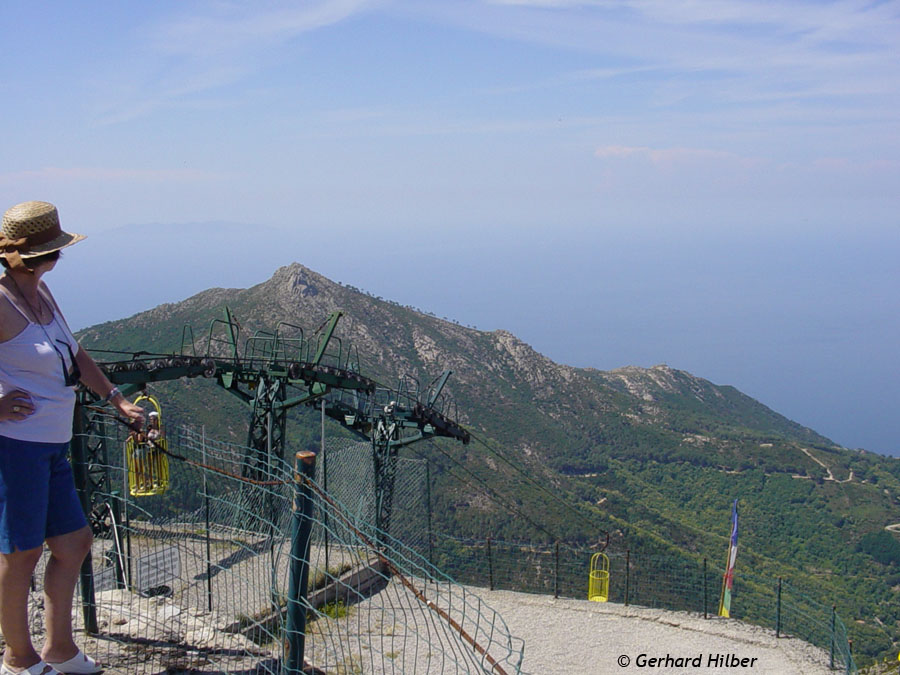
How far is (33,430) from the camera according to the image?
4.33 m

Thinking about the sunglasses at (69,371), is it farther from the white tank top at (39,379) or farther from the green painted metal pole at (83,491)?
the green painted metal pole at (83,491)

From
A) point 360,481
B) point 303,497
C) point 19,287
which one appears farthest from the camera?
point 360,481

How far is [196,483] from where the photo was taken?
1219cm

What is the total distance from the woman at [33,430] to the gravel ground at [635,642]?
791 cm

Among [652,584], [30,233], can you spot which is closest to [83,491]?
[30,233]

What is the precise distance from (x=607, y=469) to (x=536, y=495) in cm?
2725

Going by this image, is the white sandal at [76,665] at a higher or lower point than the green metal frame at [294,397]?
higher

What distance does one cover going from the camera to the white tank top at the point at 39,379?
422 centimetres

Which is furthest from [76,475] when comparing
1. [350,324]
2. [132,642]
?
[350,324]

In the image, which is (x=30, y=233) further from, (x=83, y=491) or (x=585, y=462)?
(x=585, y=462)

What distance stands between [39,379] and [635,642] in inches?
408

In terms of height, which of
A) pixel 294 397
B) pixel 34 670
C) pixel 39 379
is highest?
pixel 39 379

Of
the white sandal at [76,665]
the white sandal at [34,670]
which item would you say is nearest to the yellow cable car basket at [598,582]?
the white sandal at [76,665]

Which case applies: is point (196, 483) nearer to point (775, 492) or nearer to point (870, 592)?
point (870, 592)
